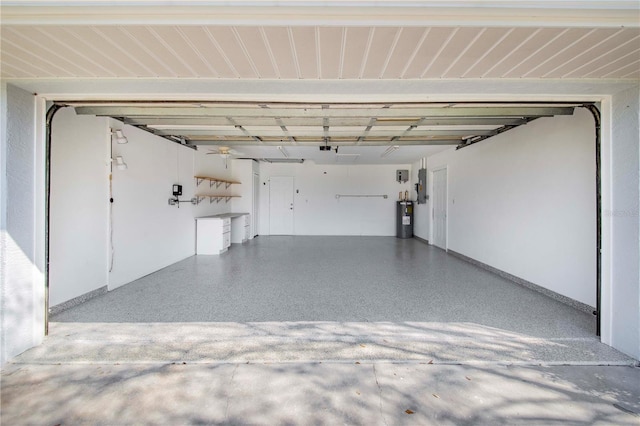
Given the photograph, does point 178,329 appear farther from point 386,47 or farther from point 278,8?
point 386,47

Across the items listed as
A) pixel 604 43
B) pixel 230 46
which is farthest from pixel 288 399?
pixel 604 43

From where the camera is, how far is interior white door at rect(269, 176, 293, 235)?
9703 millimetres

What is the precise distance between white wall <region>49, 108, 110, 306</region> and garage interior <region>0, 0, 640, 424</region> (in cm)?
2

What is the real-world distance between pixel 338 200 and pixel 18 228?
8066mm

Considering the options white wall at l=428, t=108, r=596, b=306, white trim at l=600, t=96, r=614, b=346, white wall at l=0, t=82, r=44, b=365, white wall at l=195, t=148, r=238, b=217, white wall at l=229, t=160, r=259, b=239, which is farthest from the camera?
white wall at l=229, t=160, r=259, b=239

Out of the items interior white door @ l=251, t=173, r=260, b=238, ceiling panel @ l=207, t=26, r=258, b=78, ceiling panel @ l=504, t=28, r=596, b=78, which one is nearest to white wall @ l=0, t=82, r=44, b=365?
ceiling panel @ l=207, t=26, r=258, b=78

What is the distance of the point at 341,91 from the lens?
2.31 m

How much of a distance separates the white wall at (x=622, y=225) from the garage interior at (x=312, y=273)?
13 mm

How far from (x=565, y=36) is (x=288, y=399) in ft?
8.72

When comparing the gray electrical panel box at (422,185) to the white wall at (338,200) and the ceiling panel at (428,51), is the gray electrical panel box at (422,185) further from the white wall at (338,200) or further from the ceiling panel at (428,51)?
the ceiling panel at (428,51)

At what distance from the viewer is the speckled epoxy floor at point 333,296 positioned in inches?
117

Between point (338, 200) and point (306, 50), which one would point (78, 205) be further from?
point (338, 200)

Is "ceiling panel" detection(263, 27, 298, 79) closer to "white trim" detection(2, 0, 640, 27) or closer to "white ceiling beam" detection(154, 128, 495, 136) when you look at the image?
"white trim" detection(2, 0, 640, 27)

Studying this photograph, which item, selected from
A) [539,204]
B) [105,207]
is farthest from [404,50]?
[105,207]
